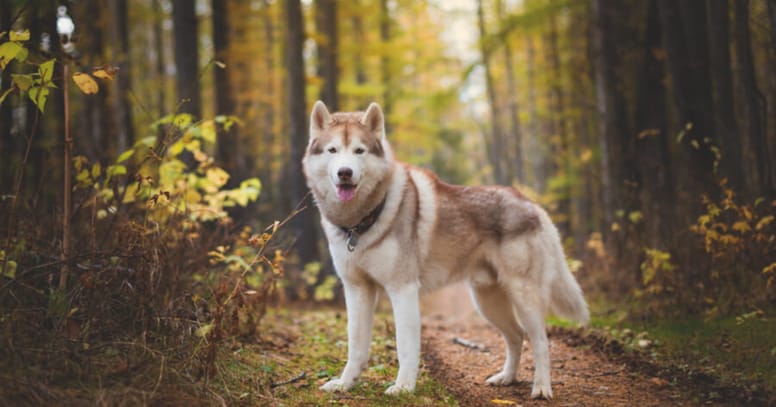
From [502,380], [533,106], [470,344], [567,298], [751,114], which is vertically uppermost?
[533,106]

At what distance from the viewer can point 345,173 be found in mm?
3998

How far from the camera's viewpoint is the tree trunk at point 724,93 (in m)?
5.92

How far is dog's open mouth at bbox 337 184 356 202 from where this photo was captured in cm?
407

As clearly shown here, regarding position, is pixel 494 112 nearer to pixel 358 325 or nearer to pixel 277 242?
pixel 277 242

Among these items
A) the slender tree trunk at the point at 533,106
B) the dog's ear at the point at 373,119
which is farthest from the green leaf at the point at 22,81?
the slender tree trunk at the point at 533,106

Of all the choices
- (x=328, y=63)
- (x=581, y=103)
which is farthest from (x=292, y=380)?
(x=328, y=63)

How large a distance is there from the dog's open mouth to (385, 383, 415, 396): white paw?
4.57 feet

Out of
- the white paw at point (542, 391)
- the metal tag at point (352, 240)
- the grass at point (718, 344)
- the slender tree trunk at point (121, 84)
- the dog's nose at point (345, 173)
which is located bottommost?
the white paw at point (542, 391)

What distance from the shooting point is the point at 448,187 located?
4.85 m

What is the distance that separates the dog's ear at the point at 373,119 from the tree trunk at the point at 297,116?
7.16m

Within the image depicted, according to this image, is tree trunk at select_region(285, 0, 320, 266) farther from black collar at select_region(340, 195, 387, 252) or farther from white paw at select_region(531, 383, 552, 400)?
white paw at select_region(531, 383, 552, 400)

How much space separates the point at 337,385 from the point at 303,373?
38cm

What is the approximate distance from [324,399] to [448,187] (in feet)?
6.57

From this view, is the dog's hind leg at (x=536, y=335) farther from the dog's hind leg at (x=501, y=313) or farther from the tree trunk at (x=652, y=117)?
→ the tree trunk at (x=652, y=117)
